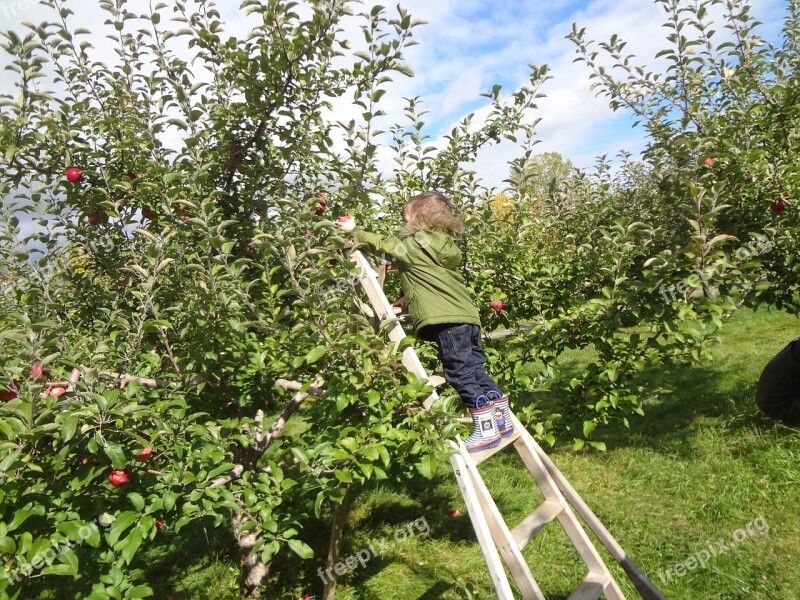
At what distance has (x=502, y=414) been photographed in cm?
254

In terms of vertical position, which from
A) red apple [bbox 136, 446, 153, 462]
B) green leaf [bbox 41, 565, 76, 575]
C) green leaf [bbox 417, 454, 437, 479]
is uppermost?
Result: red apple [bbox 136, 446, 153, 462]

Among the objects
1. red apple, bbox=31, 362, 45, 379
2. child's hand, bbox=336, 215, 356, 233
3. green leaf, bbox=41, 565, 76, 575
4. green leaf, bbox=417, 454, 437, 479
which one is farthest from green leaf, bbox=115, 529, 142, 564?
child's hand, bbox=336, 215, 356, 233

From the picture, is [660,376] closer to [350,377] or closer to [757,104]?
[757,104]

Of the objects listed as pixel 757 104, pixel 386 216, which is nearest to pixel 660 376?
pixel 757 104

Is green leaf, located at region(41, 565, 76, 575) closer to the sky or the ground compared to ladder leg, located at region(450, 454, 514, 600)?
closer to the sky

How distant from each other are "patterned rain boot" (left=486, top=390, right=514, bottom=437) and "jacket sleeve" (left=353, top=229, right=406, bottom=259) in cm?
85

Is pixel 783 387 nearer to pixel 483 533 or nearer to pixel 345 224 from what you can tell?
pixel 483 533

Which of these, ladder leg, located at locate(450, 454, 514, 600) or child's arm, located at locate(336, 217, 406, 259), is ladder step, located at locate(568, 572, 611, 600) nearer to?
ladder leg, located at locate(450, 454, 514, 600)

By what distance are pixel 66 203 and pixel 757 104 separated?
454cm

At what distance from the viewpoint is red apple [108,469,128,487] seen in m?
1.89

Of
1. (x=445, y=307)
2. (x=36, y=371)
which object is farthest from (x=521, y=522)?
(x=36, y=371)

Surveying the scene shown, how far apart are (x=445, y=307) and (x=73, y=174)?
200 centimetres

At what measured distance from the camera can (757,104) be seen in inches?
143

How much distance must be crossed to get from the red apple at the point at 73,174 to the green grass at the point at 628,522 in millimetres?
2746
